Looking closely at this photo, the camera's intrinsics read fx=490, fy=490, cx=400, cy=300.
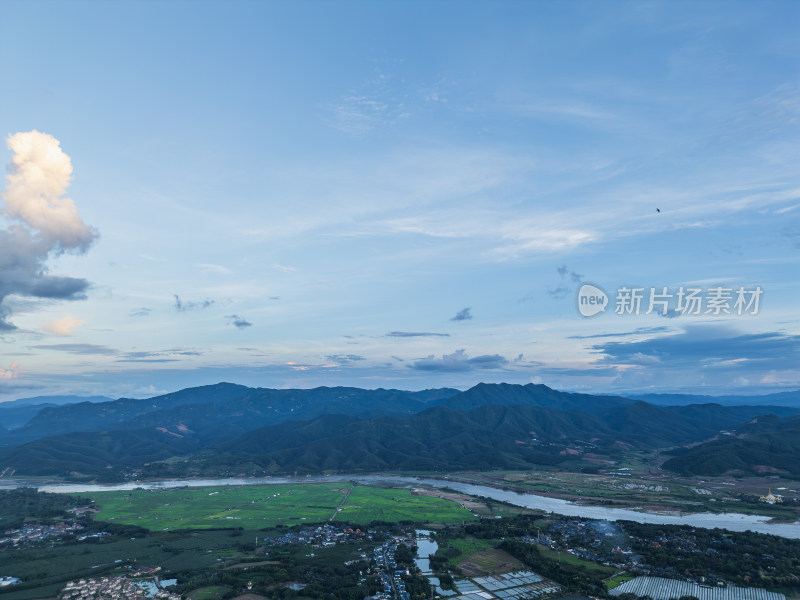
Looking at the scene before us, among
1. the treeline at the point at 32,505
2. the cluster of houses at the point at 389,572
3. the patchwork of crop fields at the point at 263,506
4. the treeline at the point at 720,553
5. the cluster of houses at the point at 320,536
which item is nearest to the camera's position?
the cluster of houses at the point at 389,572

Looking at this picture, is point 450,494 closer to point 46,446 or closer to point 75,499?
point 75,499

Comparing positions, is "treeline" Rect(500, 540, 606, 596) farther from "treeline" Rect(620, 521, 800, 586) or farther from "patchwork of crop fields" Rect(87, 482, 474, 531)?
"patchwork of crop fields" Rect(87, 482, 474, 531)

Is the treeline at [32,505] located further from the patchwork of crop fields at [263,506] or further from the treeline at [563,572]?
the treeline at [563,572]

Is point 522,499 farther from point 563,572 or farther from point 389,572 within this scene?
point 389,572

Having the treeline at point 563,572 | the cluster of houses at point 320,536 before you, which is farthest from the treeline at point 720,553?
the cluster of houses at point 320,536

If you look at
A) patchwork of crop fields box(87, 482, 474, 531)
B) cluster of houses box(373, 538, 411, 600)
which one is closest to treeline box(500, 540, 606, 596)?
cluster of houses box(373, 538, 411, 600)

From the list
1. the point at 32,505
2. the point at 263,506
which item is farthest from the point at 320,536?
→ the point at 32,505
